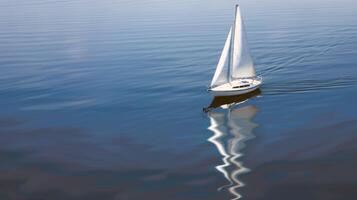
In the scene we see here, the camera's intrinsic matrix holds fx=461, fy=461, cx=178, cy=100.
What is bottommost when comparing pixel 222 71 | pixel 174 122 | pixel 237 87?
pixel 174 122

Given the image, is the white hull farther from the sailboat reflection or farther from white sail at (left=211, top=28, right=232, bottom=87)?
the sailboat reflection

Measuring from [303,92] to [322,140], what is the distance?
51.1 ft

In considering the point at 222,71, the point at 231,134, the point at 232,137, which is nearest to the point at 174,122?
the point at 231,134

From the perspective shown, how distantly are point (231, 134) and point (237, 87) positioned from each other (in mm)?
10735

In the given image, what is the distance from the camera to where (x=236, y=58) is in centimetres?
5188

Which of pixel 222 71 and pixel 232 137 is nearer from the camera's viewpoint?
pixel 232 137

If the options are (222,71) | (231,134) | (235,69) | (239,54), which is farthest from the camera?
(239,54)

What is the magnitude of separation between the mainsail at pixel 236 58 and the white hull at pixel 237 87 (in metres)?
0.68

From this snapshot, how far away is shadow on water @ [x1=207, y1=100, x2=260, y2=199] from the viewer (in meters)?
31.1

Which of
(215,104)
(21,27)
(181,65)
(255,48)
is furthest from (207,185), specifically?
(21,27)

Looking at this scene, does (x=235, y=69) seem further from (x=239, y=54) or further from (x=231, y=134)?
(x=231, y=134)

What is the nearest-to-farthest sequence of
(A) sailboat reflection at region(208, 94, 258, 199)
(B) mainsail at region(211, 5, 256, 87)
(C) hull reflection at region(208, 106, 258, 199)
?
1. (C) hull reflection at region(208, 106, 258, 199)
2. (A) sailboat reflection at region(208, 94, 258, 199)
3. (B) mainsail at region(211, 5, 256, 87)

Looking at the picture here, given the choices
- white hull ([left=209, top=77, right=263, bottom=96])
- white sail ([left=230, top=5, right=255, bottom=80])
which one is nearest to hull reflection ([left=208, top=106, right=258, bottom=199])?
white hull ([left=209, top=77, right=263, bottom=96])

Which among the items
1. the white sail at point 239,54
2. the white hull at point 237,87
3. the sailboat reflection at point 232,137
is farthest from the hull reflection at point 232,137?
the white sail at point 239,54
